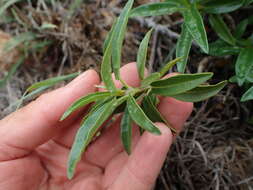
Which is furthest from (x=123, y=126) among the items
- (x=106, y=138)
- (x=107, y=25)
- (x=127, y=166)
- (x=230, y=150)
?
(x=107, y=25)

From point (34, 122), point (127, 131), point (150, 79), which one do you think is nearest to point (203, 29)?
point (150, 79)

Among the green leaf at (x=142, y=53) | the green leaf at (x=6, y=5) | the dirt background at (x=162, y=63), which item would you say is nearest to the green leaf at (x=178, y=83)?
the green leaf at (x=142, y=53)

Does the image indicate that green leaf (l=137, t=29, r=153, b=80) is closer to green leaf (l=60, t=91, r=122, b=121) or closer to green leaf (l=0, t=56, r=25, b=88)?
green leaf (l=60, t=91, r=122, b=121)

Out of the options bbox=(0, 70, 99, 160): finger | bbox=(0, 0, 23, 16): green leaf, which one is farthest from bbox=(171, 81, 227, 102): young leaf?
bbox=(0, 0, 23, 16): green leaf

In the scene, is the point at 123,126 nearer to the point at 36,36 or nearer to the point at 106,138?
the point at 106,138

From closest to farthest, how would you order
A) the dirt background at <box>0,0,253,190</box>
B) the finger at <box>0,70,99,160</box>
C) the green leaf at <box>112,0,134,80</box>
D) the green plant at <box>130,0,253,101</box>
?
1. the green leaf at <box>112,0,134,80</box>
2. the green plant at <box>130,0,253,101</box>
3. the finger at <box>0,70,99,160</box>
4. the dirt background at <box>0,0,253,190</box>

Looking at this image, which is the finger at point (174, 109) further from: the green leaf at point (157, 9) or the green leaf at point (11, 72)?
the green leaf at point (11, 72)

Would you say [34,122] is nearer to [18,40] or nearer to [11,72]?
[11,72]
